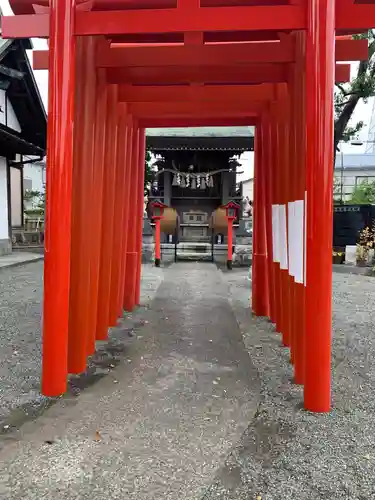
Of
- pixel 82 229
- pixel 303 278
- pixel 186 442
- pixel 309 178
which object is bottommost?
pixel 186 442

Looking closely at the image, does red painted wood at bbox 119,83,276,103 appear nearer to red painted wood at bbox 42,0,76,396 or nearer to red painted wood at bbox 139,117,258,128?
red painted wood at bbox 139,117,258,128

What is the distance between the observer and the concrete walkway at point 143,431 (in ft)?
6.72

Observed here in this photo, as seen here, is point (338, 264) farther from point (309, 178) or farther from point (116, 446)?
point (116, 446)

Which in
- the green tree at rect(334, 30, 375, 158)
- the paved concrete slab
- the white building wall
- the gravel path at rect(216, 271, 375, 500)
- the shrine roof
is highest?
the green tree at rect(334, 30, 375, 158)

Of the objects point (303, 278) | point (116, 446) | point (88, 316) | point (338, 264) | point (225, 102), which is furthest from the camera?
point (338, 264)

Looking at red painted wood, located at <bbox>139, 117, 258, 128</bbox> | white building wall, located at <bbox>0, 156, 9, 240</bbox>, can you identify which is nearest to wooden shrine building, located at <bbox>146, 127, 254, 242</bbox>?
white building wall, located at <bbox>0, 156, 9, 240</bbox>

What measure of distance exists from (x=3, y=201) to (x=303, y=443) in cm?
1334

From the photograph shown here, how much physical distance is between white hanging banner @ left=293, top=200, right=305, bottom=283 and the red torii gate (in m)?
0.02

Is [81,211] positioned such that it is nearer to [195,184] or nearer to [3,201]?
[3,201]

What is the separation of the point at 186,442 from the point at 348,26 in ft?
9.61

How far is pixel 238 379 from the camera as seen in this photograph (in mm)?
3520

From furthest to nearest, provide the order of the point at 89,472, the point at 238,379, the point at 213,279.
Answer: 1. the point at 213,279
2. the point at 238,379
3. the point at 89,472

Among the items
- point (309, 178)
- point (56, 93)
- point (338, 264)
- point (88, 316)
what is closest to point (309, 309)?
point (309, 178)

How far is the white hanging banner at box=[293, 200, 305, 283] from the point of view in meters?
3.24
